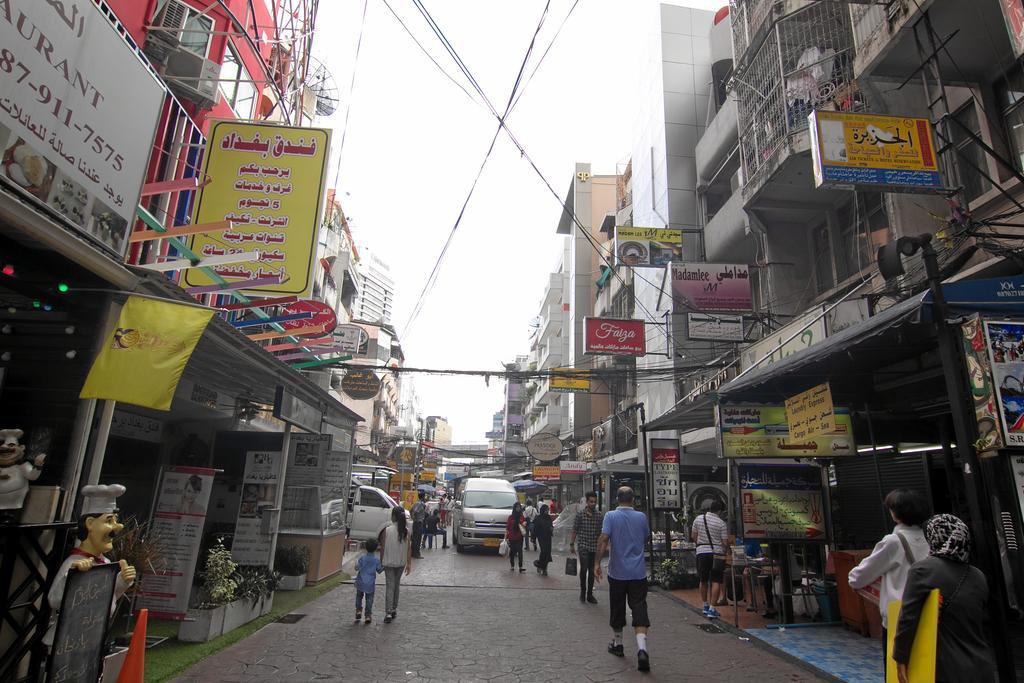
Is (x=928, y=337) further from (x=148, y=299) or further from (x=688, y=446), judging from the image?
(x=688, y=446)

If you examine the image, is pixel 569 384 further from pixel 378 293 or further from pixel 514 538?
pixel 378 293

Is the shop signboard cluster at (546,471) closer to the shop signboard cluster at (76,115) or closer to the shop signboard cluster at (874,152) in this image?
→ the shop signboard cluster at (874,152)

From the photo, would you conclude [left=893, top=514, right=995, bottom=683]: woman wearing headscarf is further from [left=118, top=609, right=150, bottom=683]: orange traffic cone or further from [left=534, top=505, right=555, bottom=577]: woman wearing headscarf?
[left=534, top=505, right=555, bottom=577]: woman wearing headscarf

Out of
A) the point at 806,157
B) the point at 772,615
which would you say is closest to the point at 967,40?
the point at 806,157

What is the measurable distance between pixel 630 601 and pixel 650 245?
13.7 meters

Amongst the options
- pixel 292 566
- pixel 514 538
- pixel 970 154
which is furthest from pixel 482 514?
pixel 970 154

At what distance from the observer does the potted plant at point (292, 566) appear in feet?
34.8

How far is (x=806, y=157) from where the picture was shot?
1241 cm

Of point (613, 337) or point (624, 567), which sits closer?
point (624, 567)

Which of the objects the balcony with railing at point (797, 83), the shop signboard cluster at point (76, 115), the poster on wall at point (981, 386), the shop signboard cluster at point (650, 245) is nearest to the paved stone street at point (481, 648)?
the poster on wall at point (981, 386)

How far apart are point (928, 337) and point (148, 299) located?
8.07 meters

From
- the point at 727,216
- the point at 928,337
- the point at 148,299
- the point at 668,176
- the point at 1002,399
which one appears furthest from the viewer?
the point at 668,176

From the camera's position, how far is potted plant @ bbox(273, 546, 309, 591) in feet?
34.8

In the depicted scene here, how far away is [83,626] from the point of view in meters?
3.96
